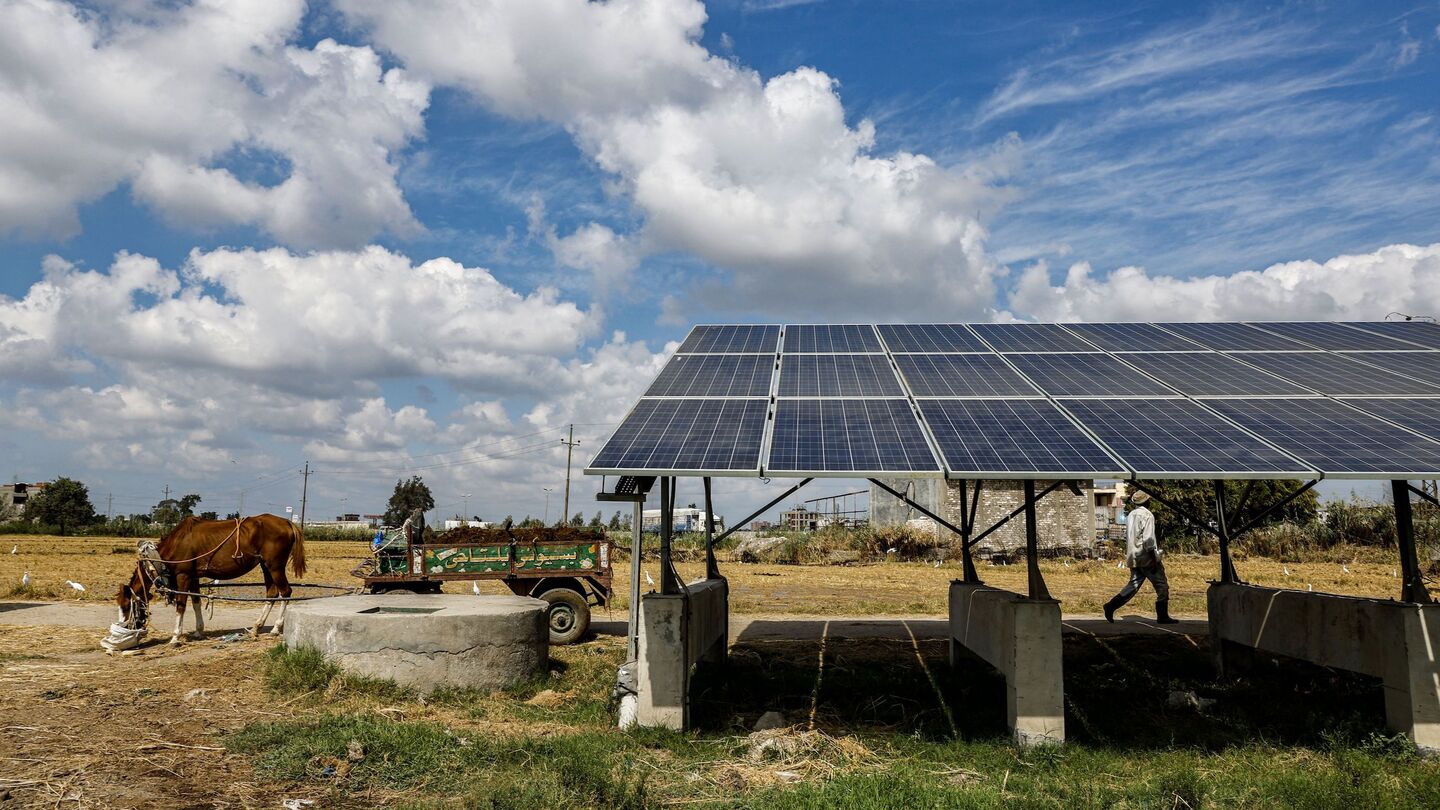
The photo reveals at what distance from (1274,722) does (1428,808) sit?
127 inches

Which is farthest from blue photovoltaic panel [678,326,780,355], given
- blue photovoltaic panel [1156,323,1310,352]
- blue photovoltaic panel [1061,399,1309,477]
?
blue photovoltaic panel [1156,323,1310,352]

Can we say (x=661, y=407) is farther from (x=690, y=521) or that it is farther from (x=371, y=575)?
(x=690, y=521)

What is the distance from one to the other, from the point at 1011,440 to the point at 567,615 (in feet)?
28.2

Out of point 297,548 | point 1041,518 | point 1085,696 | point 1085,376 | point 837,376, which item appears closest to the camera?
point 1085,696

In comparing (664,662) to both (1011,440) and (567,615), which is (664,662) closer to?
(1011,440)

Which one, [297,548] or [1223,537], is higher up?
[1223,537]

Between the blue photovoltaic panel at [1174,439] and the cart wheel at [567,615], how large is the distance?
27.1 feet

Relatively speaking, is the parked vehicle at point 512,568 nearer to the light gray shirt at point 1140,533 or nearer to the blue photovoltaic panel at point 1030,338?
the blue photovoltaic panel at point 1030,338

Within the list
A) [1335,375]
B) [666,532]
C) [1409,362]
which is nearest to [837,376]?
[666,532]

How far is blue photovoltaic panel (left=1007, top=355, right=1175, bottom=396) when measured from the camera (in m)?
10.2

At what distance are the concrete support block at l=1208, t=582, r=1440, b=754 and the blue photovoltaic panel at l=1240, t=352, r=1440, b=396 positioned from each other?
2.29 metres

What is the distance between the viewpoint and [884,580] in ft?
95.9

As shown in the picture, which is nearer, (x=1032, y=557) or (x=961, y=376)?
(x=1032, y=557)

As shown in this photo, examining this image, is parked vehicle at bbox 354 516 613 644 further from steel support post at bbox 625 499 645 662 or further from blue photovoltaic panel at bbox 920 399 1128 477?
blue photovoltaic panel at bbox 920 399 1128 477
